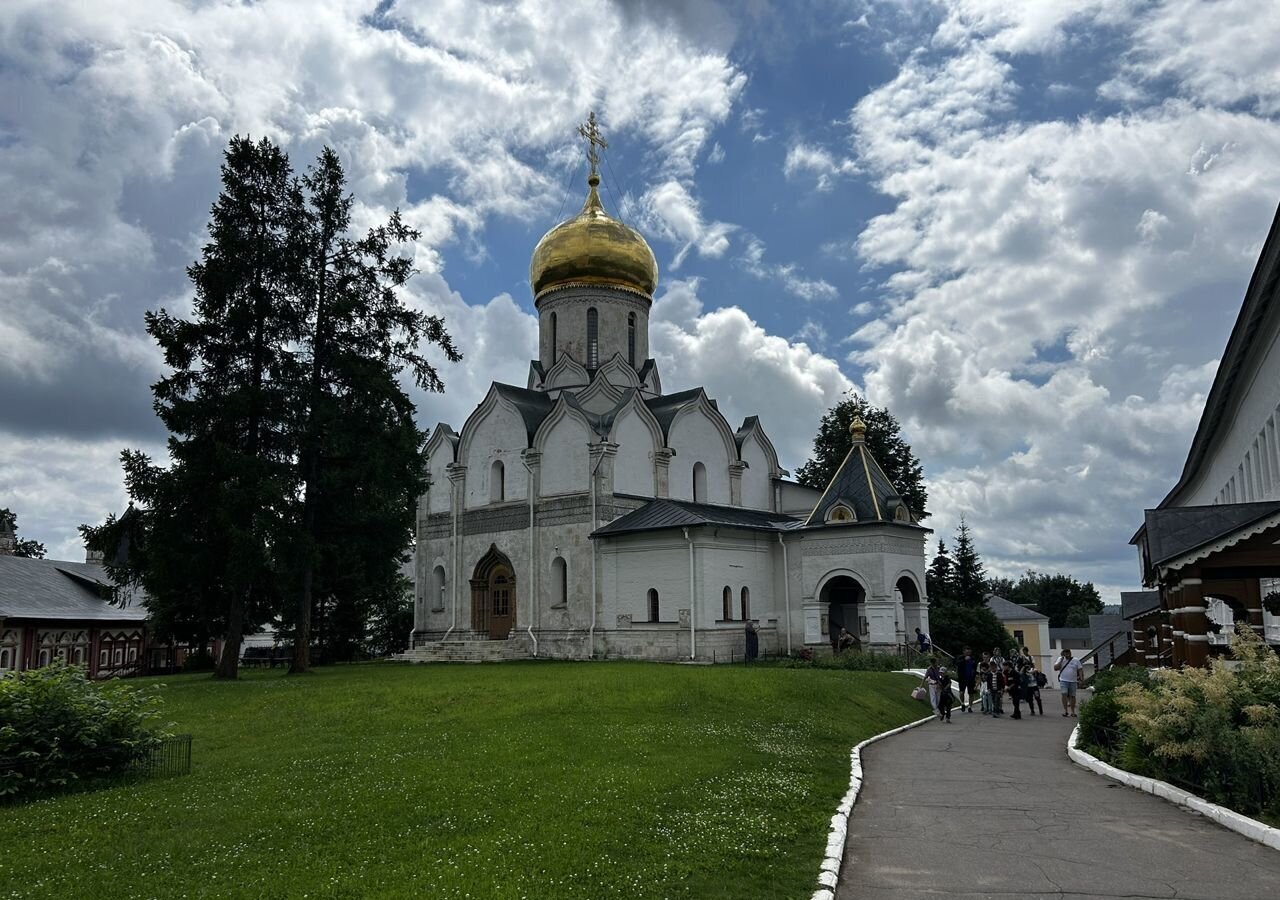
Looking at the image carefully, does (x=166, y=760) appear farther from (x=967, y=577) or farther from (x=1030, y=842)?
(x=967, y=577)

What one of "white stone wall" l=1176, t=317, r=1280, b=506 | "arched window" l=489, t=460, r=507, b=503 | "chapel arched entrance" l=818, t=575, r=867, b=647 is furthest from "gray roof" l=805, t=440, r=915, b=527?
"arched window" l=489, t=460, r=507, b=503

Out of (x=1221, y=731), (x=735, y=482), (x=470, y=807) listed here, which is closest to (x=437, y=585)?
(x=735, y=482)

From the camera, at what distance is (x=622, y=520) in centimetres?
2908

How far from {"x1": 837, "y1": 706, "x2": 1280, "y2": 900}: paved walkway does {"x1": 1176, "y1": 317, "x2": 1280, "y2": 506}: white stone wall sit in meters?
7.78

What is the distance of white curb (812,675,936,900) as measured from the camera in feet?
20.9

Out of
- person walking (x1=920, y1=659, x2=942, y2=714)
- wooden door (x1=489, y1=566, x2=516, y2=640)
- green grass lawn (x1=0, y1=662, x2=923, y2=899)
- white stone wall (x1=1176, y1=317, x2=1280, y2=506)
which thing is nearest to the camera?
green grass lawn (x1=0, y1=662, x2=923, y2=899)

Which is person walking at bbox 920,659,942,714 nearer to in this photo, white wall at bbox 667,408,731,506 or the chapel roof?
the chapel roof

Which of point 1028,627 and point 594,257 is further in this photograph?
point 1028,627

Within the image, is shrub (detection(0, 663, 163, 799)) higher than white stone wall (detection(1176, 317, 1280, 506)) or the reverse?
the reverse

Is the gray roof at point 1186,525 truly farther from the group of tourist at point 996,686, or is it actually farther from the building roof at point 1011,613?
the building roof at point 1011,613

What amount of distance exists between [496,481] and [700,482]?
6965 mm

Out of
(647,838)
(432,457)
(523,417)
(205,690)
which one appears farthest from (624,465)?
(647,838)

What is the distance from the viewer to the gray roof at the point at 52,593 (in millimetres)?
27062

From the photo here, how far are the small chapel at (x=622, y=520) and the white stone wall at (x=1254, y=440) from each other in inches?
321
